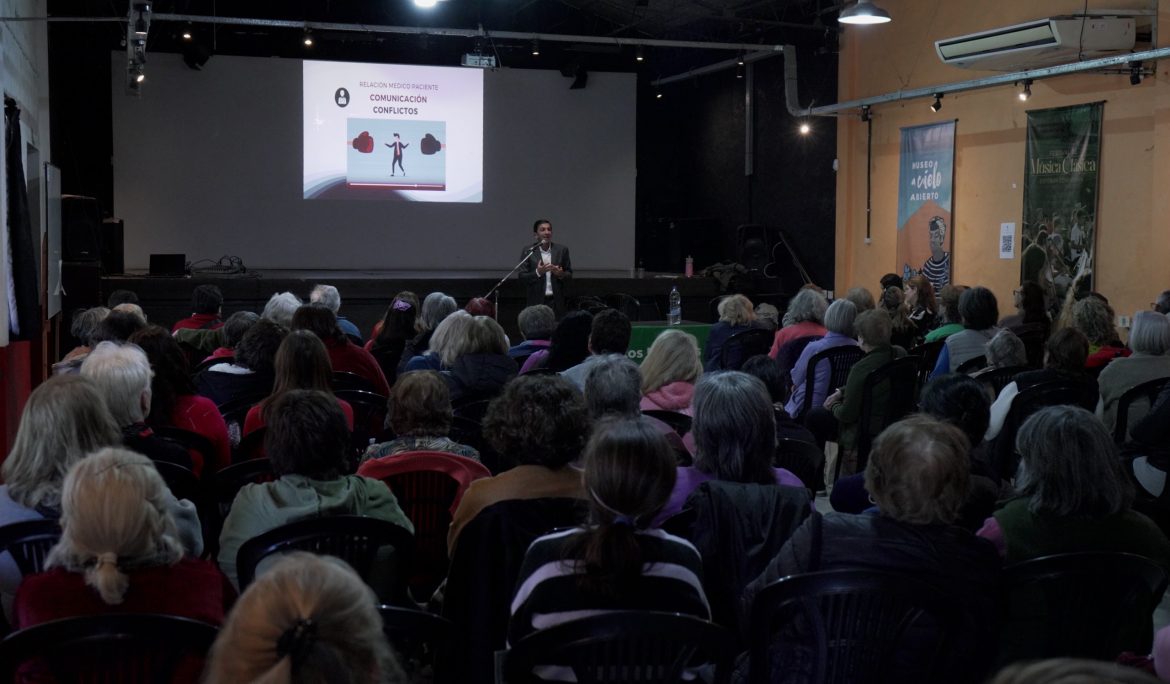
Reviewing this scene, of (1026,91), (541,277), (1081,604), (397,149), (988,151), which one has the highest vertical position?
(1026,91)

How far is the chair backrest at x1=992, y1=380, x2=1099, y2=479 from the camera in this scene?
4.48m

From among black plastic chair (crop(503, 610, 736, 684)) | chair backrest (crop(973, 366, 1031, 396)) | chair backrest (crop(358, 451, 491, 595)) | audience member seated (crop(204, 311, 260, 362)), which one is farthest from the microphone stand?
black plastic chair (crop(503, 610, 736, 684))

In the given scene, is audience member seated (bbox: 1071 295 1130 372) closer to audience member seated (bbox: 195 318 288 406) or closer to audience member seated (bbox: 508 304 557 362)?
audience member seated (bbox: 508 304 557 362)

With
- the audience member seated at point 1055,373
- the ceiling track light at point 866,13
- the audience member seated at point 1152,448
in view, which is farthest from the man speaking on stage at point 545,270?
the audience member seated at point 1152,448

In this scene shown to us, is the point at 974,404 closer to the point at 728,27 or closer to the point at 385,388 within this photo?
the point at 385,388

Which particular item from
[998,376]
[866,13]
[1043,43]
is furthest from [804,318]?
[1043,43]

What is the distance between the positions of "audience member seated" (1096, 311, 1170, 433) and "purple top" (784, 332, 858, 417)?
1398 millimetres

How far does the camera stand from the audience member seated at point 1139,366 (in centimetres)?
479

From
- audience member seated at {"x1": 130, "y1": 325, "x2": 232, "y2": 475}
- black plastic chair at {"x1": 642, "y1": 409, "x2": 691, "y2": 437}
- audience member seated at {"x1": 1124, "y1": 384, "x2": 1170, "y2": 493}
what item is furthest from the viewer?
audience member seated at {"x1": 1124, "y1": 384, "x2": 1170, "y2": 493}

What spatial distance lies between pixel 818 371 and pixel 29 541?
4.38 metres

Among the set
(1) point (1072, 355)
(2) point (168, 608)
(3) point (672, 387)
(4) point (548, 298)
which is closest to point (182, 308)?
(4) point (548, 298)

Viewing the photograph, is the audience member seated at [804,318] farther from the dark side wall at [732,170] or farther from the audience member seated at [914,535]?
the dark side wall at [732,170]

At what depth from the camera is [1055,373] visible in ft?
15.4

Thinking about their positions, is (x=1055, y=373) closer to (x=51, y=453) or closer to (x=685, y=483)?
(x=685, y=483)
